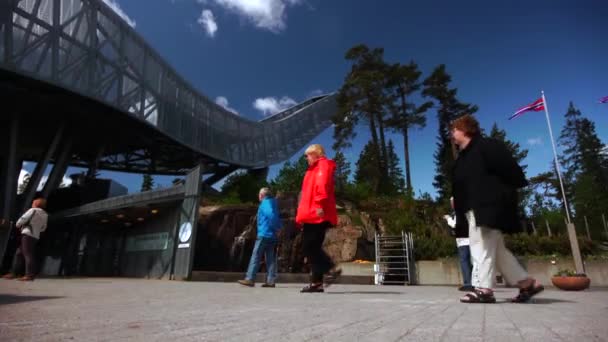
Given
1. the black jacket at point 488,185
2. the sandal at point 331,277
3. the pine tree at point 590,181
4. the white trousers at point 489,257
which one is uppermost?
the pine tree at point 590,181

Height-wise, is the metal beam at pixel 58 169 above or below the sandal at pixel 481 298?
above

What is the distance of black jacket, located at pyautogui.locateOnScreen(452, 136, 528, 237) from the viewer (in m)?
3.15

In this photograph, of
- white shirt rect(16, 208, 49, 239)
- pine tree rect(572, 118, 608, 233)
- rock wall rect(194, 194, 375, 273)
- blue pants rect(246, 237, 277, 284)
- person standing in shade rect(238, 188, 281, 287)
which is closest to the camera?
blue pants rect(246, 237, 277, 284)

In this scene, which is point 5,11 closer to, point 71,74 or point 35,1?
point 35,1

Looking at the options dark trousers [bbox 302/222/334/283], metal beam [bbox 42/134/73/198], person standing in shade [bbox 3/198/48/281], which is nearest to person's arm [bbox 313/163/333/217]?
dark trousers [bbox 302/222/334/283]

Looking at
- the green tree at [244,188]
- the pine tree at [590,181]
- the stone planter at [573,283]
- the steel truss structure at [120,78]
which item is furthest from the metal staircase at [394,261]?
the pine tree at [590,181]

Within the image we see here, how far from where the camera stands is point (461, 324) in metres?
1.74

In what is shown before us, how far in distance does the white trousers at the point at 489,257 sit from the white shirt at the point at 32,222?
28.5 feet

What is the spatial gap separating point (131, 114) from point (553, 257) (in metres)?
24.8

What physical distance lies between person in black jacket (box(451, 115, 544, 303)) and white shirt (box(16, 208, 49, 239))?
8603 mm

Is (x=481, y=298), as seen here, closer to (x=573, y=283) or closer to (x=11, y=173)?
(x=573, y=283)

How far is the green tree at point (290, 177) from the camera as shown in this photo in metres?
32.8

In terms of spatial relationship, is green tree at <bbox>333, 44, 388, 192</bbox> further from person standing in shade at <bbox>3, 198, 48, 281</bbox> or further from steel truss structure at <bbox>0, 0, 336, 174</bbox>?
person standing in shade at <bbox>3, 198, 48, 281</bbox>

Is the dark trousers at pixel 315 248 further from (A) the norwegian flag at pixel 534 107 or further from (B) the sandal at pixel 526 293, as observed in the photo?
(A) the norwegian flag at pixel 534 107
